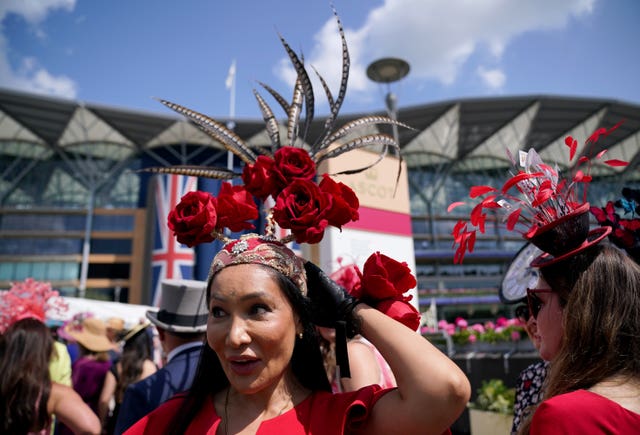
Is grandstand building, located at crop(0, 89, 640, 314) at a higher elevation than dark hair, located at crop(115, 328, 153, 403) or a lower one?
higher

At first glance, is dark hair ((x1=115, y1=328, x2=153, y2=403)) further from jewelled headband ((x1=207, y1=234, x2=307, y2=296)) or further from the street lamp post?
the street lamp post

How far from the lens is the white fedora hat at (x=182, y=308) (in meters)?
2.86

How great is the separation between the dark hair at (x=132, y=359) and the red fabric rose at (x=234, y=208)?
3323 mm

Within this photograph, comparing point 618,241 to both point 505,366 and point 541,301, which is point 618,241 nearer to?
point 541,301

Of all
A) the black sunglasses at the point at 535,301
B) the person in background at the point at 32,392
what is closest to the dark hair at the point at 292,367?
the black sunglasses at the point at 535,301

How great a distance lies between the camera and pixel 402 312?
1.38 metres

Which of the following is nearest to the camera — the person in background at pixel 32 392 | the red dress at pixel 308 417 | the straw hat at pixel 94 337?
the red dress at pixel 308 417

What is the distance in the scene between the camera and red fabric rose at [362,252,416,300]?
141cm

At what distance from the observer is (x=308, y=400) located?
1.52 meters

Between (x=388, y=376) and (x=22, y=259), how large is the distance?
45.5 m

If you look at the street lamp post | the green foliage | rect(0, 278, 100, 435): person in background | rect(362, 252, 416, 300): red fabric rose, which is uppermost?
the street lamp post

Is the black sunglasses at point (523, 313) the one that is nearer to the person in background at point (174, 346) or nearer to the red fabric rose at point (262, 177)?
the red fabric rose at point (262, 177)

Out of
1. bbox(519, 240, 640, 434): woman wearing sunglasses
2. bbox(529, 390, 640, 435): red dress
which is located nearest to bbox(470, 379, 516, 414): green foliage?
bbox(519, 240, 640, 434): woman wearing sunglasses

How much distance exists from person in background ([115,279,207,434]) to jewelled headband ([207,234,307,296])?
1132mm
